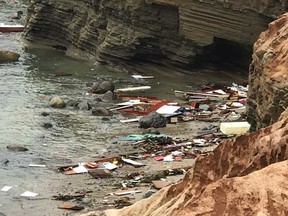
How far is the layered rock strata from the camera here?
4.98m

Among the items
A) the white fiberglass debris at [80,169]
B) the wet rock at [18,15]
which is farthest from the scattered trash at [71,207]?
the wet rock at [18,15]

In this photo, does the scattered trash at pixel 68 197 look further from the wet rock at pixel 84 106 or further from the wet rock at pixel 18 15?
the wet rock at pixel 18 15

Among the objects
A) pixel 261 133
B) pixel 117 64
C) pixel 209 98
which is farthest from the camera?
pixel 117 64

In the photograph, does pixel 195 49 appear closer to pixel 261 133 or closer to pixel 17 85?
pixel 17 85

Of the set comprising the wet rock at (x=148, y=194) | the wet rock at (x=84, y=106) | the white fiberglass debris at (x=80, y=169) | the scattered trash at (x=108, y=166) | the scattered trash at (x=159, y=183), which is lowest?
the wet rock at (x=84, y=106)

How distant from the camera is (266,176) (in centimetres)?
521

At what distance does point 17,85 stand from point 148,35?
20.3ft

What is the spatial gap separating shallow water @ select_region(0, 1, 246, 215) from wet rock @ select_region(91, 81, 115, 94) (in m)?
0.58

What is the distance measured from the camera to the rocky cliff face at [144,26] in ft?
79.3

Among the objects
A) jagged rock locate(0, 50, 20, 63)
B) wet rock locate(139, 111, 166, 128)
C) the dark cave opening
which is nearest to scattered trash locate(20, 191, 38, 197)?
wet rock locate(139, 111, 166, 128)

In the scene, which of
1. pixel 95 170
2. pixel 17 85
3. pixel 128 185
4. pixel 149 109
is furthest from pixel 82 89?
pixel 128 185

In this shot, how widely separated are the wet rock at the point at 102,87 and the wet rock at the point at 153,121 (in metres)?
5.40

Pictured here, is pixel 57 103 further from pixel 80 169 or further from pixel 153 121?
pixel 80 169

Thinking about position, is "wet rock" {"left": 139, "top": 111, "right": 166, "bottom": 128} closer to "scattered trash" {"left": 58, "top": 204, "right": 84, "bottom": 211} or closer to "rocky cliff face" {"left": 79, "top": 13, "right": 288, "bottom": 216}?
"scattered trash" {"left": 58, "top": 204, "right": 84, "bottom": 211}
